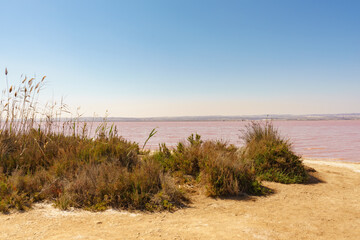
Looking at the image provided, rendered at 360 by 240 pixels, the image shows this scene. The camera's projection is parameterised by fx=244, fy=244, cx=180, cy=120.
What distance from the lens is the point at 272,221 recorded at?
15.9ft

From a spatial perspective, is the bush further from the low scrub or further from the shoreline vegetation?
the low scrub

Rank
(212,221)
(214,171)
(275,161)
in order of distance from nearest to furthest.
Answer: (212,221), (214,171), (275,161)

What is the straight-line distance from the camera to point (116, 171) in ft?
19.2

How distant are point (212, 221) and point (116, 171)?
253 cm

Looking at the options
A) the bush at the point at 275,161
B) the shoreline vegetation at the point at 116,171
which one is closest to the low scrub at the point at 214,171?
the shoreline vegetation at the point at 116,171

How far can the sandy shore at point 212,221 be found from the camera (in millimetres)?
4148

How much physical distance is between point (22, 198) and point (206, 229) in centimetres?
392

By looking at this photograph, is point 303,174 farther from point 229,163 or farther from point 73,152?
point 73,152

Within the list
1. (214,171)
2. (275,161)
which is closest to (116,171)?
(214,171)

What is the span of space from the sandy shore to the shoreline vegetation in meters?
0.35

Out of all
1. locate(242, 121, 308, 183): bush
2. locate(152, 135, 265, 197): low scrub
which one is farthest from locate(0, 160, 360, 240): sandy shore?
locate(242, 121, 308, 183): bush

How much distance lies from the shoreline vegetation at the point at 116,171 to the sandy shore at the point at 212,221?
0.35m

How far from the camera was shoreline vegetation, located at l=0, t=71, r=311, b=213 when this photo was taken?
17.5 feet

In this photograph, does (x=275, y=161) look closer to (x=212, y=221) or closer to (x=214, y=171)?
(x=214, y=171)
